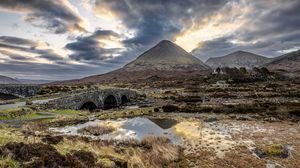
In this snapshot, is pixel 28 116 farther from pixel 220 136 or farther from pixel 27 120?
pixel 220 136

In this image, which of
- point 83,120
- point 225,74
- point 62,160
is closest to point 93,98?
point 83,120

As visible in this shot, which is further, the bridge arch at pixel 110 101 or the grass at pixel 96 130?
the bridge arch at pixel 110 101

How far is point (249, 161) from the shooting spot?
18.4 meters

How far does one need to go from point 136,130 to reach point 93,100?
78.5 ft

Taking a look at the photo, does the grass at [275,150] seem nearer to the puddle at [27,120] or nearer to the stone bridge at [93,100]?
the puddle at [27,120]

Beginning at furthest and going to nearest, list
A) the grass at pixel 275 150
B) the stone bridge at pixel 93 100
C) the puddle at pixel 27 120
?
the stone bridge at pixel 93 100 < the puddle at pixel 27 120 < the grass at pixel 275 150

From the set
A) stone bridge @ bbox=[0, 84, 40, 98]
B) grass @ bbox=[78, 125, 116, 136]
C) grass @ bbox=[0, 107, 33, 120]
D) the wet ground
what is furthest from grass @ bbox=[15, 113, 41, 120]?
stone bridge @ bbox=[0, 84, 40, 98]

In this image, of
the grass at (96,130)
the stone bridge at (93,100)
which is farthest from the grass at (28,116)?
the grass at (96,130)

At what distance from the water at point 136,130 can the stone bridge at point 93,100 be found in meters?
6.92

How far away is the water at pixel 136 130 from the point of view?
26503 millimetres

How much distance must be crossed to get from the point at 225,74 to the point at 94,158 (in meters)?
132

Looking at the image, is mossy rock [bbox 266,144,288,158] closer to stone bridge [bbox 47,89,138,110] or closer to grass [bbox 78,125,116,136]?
grass [bbox 78,125,116,136]

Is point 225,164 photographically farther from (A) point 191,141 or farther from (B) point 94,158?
(B) point 94,158

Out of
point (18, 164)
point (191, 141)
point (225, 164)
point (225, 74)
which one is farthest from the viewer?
point (225, 74)
